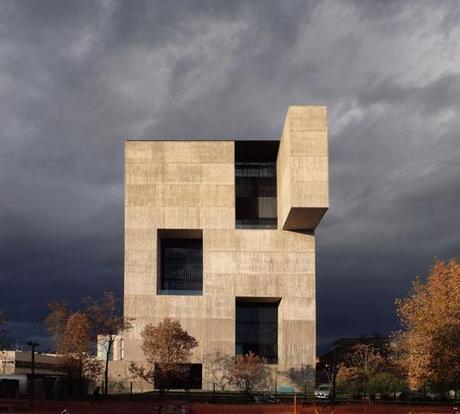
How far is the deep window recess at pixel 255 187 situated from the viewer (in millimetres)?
88500

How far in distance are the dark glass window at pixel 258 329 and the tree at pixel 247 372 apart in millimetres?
5557

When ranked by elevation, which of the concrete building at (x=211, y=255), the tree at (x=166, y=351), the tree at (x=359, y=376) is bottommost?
the tree at (x=359, y=376)

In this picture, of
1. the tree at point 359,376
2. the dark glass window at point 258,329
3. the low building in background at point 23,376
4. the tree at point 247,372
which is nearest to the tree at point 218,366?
the tree at point 247,372

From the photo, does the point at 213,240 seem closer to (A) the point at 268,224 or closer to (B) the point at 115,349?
(A) the point at 268,224

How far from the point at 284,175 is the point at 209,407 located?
39.7 m

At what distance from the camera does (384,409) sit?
140ft

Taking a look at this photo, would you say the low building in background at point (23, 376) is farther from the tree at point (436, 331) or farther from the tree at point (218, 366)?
the tree at point (436, 331)

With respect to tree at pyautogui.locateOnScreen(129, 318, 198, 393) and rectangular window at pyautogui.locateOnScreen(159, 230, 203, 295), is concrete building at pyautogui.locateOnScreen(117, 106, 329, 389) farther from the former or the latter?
tree at pyautogui.locateOnScreen(129, 318, 198, 393)

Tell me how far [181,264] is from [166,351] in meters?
19.4

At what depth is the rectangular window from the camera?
291 feet

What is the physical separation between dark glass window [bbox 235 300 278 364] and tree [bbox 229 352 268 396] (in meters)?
5.56

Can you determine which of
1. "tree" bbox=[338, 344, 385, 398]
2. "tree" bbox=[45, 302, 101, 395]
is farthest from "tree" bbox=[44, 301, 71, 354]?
"tree" bbox=[338, 344, 385, 398]

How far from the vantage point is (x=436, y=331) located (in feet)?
137

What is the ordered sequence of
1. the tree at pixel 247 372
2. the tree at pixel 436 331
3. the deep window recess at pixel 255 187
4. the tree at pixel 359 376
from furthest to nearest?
the deep window recess at pixel 255 187
the tree at pixel 359 376
the tree at pixel 247 372
the tree at pixel 436 331
